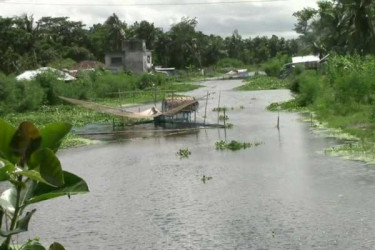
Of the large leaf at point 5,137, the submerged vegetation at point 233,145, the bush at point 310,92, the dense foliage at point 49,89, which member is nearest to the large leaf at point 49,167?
the large leaf at point 5,137

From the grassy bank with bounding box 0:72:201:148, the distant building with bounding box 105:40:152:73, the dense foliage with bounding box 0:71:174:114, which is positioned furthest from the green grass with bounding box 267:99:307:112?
the distant building with bounding box 105:40:152:73

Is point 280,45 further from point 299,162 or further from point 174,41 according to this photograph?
point 299,162

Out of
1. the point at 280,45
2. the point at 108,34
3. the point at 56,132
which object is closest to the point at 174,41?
the point at 108,34

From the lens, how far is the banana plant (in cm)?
162

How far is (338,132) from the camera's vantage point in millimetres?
17859

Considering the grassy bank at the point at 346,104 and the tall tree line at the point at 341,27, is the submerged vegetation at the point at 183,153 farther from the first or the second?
the tall tree line at the point at 341,27

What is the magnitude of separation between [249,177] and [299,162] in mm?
1958

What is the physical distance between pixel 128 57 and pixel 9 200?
57.4 meters

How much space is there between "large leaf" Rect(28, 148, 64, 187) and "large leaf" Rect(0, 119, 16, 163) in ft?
0.34

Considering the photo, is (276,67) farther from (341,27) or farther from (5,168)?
(5,168)

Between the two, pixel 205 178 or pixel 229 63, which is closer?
pixel 205 178

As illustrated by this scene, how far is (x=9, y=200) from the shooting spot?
1.73m

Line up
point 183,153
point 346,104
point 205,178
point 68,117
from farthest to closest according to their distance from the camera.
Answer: point 68,117
point 346,104
point 183,153
point 205,178

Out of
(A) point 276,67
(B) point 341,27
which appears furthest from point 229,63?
(B) point 341,27
